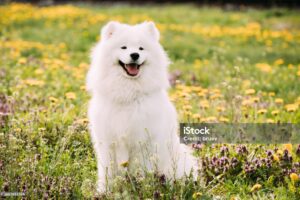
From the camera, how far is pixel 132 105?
152 inches

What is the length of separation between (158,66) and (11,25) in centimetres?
1073

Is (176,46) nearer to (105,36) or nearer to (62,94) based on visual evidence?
(62,94)

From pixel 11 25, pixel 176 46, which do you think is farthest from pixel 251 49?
pixel 11 25

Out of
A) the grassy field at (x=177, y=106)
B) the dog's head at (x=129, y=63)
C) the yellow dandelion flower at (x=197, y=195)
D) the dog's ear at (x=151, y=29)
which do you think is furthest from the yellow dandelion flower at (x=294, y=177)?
the dog's ear at (x=151, y=29)

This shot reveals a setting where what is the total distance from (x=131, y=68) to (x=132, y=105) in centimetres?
31

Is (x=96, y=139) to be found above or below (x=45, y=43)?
below

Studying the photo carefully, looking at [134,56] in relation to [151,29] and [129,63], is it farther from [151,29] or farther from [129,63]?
[151,29]

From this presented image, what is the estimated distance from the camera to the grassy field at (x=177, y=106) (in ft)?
11.5

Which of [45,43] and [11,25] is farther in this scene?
[11,25]

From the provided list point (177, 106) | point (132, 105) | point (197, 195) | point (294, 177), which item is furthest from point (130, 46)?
point (177, 106)

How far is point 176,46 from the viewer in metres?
10.8

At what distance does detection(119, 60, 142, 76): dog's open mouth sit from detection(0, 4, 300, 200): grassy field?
72 centimetres

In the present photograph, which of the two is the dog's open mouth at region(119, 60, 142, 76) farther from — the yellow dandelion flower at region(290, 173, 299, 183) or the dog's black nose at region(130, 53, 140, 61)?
the yellow dandelion flower at region(290, 173, 299, 183)

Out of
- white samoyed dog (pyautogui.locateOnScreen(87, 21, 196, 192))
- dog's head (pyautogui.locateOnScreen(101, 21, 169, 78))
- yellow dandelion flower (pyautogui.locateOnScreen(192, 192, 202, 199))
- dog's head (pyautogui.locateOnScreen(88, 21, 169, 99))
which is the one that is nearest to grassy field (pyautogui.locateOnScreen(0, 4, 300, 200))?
yellow dandelion flower (pyautogui.locateOnScreen(192, 192, 202, 199))
